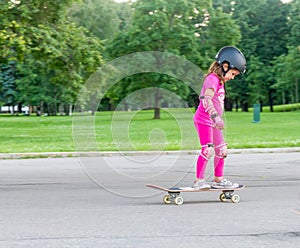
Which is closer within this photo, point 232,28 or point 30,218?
point 30,218

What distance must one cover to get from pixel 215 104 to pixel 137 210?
172cm

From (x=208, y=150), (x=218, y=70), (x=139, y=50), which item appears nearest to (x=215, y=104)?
(x=218, y=70)

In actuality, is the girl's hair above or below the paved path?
above

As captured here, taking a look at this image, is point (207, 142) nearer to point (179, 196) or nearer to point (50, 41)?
point (179, 196)

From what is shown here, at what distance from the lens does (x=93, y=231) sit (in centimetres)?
645

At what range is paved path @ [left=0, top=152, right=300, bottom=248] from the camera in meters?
6.06

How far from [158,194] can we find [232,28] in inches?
1948

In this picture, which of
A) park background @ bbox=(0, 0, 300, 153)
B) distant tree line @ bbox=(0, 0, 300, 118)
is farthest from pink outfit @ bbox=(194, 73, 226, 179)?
distant tree line @ bbox=(0, 0, 300, 118)

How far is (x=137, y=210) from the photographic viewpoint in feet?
25.8

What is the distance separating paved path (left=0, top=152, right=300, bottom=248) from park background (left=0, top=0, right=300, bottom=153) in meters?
1.16

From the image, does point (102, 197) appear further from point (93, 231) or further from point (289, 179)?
point (289, 179)

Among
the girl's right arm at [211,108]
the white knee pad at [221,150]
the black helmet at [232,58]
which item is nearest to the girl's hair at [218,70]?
the black helmet at [232,58]

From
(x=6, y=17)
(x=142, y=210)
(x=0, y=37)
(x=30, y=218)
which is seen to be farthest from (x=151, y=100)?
(x=6, y=17)

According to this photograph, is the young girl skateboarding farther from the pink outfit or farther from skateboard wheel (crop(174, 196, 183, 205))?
skateboard wheel (crop(174, 196, 183, 205))
